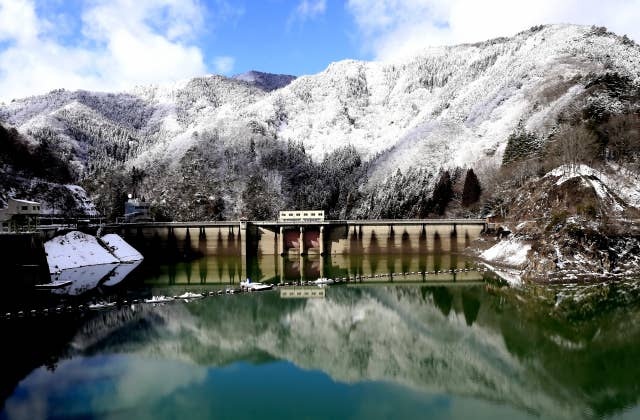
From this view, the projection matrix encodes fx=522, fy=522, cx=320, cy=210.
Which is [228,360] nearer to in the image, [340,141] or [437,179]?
[437,179]

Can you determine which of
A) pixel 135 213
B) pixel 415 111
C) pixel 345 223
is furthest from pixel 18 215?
pixel 415 111

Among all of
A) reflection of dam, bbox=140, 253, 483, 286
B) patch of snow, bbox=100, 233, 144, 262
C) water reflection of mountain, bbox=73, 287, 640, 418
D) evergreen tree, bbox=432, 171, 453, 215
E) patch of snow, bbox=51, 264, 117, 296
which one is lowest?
water reflection of mountain, bbox=73, 287, 640, 418

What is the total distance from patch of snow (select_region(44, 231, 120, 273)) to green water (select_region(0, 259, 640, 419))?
26.2 metres

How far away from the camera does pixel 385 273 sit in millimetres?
63812

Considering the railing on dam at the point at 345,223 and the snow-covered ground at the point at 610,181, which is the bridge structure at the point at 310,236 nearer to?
the railing on dam at the point at 345,223

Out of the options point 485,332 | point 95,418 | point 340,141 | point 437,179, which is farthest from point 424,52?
point 95,418

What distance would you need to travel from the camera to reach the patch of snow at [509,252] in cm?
6078

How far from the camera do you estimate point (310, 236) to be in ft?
280

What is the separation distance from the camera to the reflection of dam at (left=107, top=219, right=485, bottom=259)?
83000 millimetres

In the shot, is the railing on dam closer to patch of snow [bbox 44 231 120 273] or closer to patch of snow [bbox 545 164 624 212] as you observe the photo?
patch of snow [bbox 44 231 120 273]

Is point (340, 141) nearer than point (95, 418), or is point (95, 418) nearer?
point (95, 418)

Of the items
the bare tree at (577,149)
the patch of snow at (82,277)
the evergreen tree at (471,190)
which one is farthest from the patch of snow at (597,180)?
the patch of snow at (82,277)

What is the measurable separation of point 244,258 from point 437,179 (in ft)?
165

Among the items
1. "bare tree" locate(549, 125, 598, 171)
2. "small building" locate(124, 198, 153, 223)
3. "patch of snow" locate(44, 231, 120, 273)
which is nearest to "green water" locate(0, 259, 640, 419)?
"bare tree" locate(549, 125, 598, 171)
